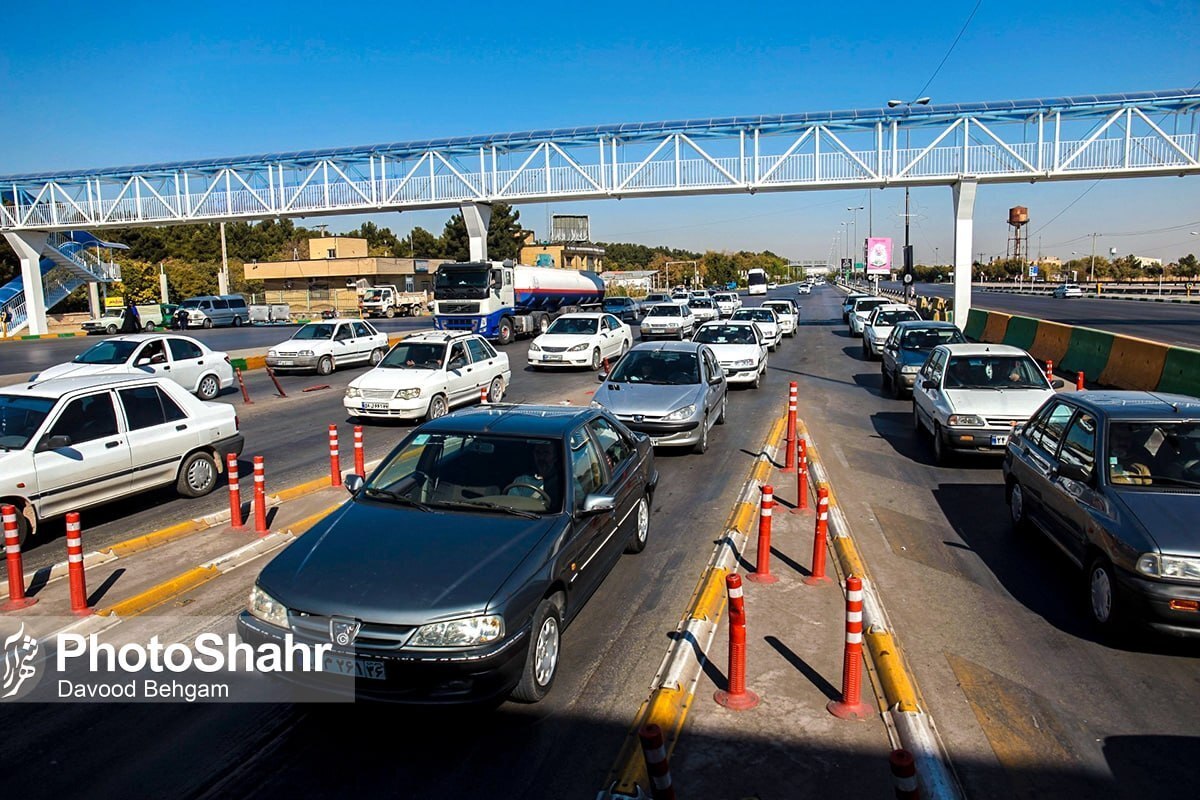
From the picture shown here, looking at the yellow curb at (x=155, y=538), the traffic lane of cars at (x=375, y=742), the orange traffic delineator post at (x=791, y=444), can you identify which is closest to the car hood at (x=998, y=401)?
the orange traffic delineator post at (x=791, y=444)

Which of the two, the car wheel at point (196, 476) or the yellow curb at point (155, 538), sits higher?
the car wheel at point (196, 476)

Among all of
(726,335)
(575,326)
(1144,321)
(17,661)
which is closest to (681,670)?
(17,661)

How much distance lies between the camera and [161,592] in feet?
22.7

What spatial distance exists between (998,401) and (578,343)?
13.8 m

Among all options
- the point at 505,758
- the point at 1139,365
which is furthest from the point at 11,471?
the point at 1139,365

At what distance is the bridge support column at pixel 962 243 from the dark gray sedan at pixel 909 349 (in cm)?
1632

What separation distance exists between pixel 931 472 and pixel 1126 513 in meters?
5.63

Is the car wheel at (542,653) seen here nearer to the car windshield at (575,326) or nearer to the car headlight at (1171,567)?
the car headlight at (1171,567)

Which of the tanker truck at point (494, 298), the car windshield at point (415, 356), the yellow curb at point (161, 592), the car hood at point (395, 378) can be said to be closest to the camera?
the yellow curb at point (161, 592)

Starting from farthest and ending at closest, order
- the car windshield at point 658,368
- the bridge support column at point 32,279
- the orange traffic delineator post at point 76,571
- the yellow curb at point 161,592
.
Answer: the bridge support column at point 32,279, the car windshield at point 658,368, the yellow curb at point 161,592, the orange traffic delineator post at point 76,571

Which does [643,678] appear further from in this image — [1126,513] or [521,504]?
[1126,513]

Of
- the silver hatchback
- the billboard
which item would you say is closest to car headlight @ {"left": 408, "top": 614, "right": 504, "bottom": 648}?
the silver hatchback

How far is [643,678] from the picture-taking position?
17.9ft

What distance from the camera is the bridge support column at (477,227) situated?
38.7 m
